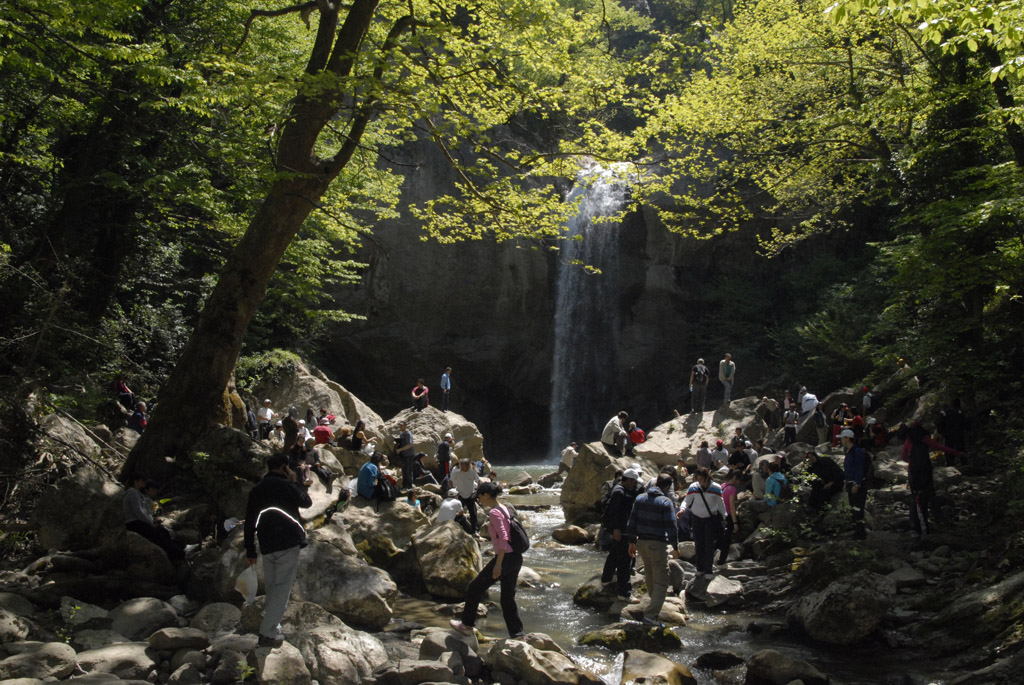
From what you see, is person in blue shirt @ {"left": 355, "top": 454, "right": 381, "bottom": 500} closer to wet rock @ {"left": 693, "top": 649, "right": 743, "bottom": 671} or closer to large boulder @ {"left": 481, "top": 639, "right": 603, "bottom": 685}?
large boulder @ {"left": 481, "top": 639, "right": 603, "bottom": 685}

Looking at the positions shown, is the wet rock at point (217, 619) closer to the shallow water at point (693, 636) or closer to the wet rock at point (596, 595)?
the shallow water at point (693, 636)

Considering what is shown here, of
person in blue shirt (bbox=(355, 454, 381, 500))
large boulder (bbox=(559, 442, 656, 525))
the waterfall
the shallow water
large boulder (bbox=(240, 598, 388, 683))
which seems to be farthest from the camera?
the waterfall

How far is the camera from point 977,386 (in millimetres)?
12508

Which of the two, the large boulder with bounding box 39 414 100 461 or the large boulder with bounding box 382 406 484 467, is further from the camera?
the large boulder with bounding box 382 406 484 467

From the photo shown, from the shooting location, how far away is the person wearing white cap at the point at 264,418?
16.1 metres

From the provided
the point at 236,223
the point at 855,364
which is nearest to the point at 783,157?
the point at 855,364

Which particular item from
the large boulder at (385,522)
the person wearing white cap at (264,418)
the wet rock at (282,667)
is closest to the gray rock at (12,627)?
the wet rock at (282,667)

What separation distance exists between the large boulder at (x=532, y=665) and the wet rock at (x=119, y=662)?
8.85ft

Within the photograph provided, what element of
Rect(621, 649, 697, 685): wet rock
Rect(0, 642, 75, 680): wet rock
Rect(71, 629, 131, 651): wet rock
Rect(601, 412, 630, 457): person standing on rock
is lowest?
Rect(71, 629, 131, 651): wet rock

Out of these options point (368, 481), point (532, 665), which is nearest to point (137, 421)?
point (368, 481)

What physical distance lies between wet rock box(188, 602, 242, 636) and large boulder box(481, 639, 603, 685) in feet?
7.99

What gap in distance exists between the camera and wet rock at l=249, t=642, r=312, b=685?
5.10 metres

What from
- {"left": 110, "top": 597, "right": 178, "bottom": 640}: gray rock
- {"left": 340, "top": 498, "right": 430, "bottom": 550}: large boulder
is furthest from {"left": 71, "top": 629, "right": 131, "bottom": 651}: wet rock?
{"left": 340, "top": 498, "right": 430, "bottom": 550}: large boulder

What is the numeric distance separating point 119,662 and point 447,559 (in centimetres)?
432
